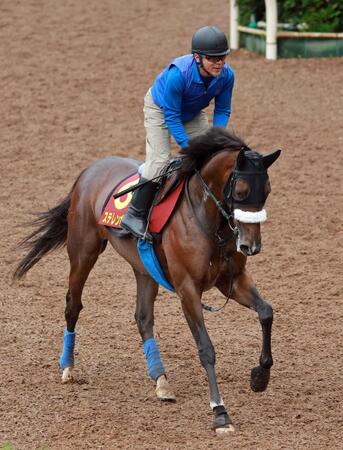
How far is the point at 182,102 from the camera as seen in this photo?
6.76 meters

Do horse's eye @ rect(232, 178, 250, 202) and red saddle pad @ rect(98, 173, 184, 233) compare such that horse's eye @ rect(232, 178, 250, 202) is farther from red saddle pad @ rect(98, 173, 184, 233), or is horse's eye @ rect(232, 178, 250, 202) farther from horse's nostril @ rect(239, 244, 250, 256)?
red saddle pad @ rect(98, 173, 184, 233)

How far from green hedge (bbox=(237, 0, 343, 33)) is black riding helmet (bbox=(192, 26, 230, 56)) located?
9.60m

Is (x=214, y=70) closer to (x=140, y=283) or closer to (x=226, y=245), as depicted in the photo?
(x=226, y=245)

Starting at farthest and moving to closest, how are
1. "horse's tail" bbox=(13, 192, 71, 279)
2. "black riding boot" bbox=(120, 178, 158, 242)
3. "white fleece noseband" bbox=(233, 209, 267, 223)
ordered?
"horse's tail" bbox=(13, 192, 71, 279) → "black riding boot" bbox=(120, 178, 158, 242) → "white fleece noseband" bbox=(233, 209, 267, 223)

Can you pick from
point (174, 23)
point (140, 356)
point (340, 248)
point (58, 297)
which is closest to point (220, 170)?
point (140, 356)

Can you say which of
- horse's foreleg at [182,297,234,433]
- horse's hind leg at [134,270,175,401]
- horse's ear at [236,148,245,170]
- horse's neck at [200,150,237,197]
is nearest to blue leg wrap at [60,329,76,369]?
horse's hind leg at [134,270,175,401]

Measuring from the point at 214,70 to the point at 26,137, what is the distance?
7805mm

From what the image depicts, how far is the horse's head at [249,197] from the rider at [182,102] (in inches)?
31.2

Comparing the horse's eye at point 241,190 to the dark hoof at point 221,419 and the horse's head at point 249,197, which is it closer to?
the horse's head at point 249,197

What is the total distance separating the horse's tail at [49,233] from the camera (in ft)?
26.1

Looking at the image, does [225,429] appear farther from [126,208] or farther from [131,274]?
[131,274]

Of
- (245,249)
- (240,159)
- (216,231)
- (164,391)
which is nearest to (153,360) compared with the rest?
(164,391)

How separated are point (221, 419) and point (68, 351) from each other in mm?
1653

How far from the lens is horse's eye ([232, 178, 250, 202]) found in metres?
5.87
